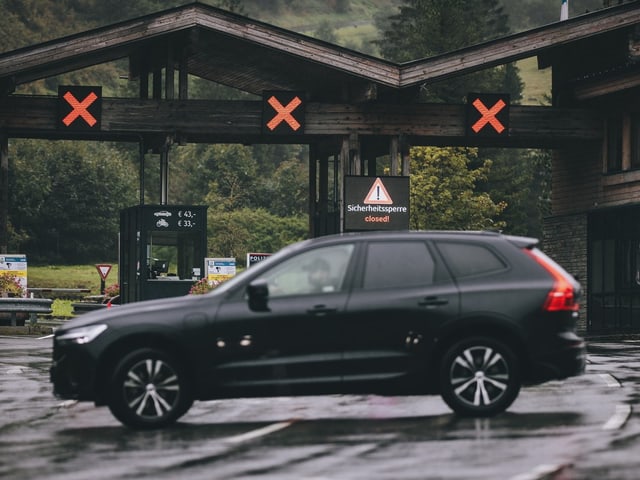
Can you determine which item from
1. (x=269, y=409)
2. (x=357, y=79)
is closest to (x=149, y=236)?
(x=357, y=79)

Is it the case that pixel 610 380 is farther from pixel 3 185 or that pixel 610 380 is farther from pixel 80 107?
pixel 3 185

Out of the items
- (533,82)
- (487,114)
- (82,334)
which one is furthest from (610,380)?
(533,82)

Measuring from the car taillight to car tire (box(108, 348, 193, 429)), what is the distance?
3.33 meters

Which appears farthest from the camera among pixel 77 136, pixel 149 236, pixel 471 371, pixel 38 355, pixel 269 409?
pixel 77 136

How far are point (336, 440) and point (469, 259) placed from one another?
8.29 feet

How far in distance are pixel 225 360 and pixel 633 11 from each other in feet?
72.1

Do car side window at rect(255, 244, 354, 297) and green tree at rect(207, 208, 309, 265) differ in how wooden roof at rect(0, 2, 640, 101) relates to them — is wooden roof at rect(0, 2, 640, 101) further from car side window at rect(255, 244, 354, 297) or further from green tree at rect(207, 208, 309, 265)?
green tree at rect(207, 208, 309, 265)

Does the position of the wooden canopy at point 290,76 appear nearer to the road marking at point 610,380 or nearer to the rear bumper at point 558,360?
the road marking at point 610,380

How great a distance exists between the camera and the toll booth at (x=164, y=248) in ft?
103

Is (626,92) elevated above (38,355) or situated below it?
above

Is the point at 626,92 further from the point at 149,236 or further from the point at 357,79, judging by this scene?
the point at 149,236

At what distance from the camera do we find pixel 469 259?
1341 centimetres

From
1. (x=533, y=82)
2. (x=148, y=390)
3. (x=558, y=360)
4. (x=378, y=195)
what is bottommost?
(x=148, y=390)

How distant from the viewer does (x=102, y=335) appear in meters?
12.9
